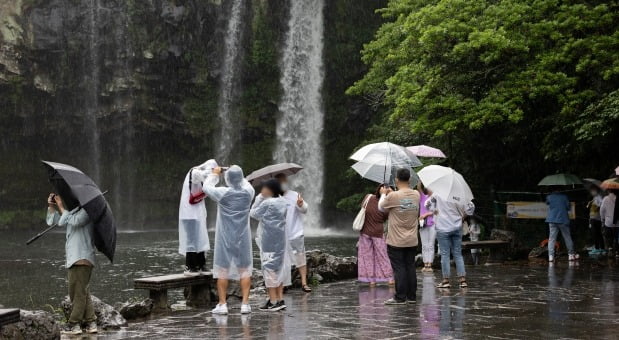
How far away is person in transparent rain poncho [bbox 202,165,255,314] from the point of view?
8.52 meters

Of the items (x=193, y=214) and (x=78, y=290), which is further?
(x=193, y=214)

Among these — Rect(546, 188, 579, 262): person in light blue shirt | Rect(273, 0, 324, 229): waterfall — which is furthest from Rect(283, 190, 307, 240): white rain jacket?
Rect(273, 0, 324, 229): waterfall

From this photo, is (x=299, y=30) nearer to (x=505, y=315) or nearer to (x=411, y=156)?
(x=411, y=156)

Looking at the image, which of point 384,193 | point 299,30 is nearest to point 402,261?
point 384,193

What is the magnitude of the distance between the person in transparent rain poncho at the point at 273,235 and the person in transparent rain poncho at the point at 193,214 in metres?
0.86

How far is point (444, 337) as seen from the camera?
7.04m

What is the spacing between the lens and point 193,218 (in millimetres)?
9562

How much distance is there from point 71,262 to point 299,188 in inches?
1132

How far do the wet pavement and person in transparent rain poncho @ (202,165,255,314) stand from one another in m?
0.55

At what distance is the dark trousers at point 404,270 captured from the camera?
917 centimetres

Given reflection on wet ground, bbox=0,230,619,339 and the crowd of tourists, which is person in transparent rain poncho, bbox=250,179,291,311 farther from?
reflection on wet ground, bbox=0,230,619,339

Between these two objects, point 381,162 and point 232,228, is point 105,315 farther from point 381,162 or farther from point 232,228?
point 381,162

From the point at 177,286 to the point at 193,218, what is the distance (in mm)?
885

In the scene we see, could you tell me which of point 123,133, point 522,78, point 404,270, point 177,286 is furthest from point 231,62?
point 404,270
